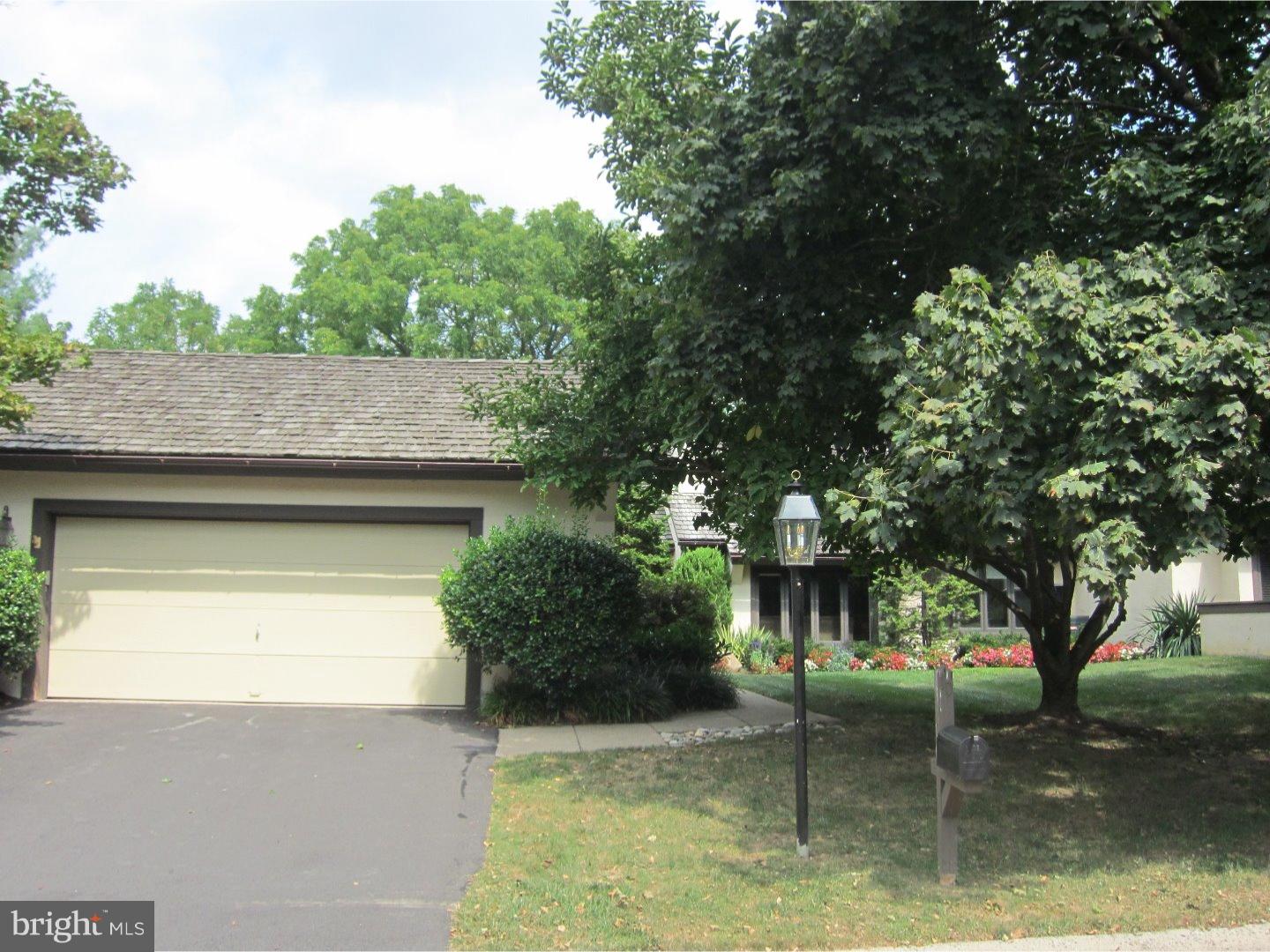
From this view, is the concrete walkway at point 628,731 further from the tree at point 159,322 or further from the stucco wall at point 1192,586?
the tree at point 159,322

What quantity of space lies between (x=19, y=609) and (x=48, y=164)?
5.96m

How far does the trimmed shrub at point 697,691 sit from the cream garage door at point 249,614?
2562 mm

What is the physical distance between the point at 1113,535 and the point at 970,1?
4261 mm

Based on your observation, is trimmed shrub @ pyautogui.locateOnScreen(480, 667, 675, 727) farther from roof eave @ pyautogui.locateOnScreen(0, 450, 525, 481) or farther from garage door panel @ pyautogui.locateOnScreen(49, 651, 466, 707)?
roof eave @ pyautogui.locateOnScreen(0, 450, 525, 481)

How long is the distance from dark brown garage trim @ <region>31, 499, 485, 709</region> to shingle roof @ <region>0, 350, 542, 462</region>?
26.7 inches

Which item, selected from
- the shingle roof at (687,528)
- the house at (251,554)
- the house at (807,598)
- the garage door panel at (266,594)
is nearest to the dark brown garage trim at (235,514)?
the house at (251,554)

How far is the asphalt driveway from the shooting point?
6.01 m

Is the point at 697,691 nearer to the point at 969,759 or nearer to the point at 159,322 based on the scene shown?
the point at 969,759

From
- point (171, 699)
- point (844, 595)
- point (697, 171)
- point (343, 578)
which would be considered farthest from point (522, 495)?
point (844, 595)

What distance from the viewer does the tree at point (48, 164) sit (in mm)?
13172

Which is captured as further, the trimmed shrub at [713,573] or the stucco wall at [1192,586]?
the trimmed shrub at [713,573]

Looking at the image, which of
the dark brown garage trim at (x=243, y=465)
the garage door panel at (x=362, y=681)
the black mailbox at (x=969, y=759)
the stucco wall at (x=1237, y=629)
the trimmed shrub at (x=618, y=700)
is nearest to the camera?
the black mailbox at (x=969, y=759)

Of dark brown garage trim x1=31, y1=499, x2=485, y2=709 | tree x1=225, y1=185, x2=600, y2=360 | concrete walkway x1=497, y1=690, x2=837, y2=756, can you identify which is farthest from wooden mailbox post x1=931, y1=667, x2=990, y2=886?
tree x1=225, y1=185, x2=600, y2=360

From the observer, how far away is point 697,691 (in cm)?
1279
